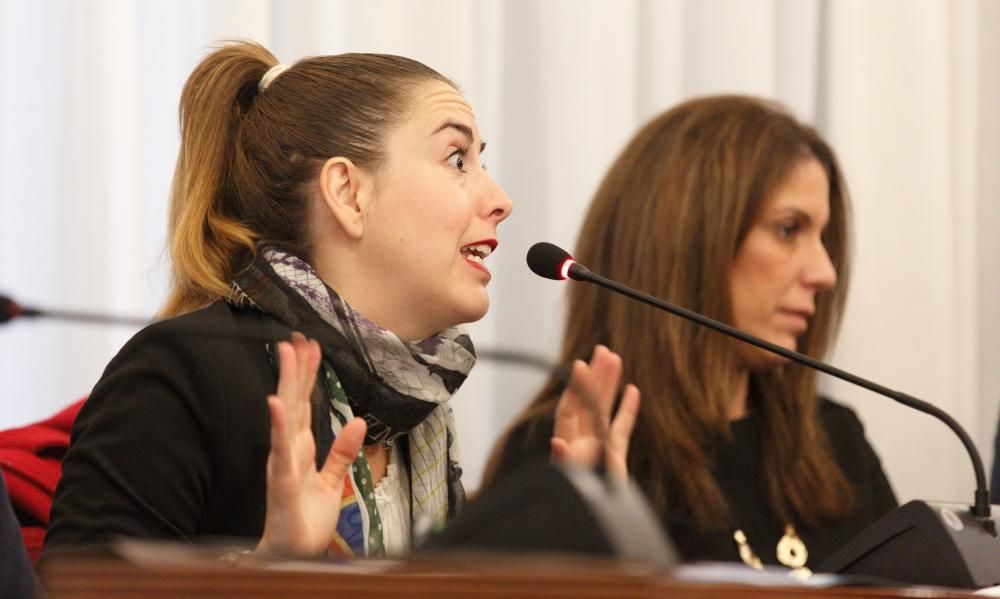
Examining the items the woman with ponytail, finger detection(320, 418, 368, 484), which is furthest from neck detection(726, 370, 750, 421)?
finger detection(320, 418, 368, 484)

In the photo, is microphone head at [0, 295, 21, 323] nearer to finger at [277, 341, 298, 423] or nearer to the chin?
finger at [277, 341, 298, 423]

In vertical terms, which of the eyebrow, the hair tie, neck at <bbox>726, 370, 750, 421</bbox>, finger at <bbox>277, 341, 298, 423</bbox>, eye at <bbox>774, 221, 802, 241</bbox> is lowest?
neck at <bbox>726, 370, 750, 421</bbox>

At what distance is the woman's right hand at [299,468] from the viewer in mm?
1089

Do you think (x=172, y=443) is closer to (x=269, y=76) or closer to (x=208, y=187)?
(x=208, y=187)

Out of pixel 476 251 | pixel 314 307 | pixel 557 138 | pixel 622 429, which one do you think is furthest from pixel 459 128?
pixel 557 138

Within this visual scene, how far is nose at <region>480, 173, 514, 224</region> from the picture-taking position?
150 cm

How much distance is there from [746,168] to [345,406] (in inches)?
31.6

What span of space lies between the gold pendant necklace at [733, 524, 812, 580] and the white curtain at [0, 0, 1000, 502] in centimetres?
53

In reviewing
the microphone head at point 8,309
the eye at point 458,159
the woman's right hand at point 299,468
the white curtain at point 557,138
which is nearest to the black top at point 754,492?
the white curtain at point 557,138

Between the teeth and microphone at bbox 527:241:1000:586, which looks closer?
microphone at bbox 527:241:1000:586

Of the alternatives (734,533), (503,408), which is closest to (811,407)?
(734,533)

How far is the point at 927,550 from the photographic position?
1.18 metres

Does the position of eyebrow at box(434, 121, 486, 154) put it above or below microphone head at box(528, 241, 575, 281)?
above

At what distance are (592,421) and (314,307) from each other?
1.02 ft
